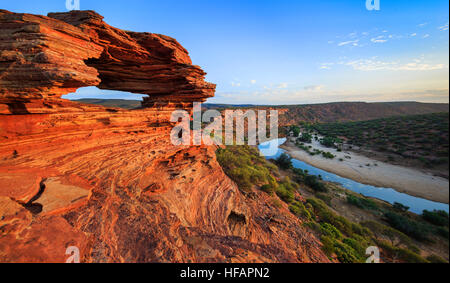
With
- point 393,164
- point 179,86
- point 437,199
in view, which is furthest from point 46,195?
point 393,164

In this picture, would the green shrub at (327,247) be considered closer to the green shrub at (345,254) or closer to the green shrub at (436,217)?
A: the green shrub at (345,254)

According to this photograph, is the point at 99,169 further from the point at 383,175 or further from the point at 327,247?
the point at 383,175

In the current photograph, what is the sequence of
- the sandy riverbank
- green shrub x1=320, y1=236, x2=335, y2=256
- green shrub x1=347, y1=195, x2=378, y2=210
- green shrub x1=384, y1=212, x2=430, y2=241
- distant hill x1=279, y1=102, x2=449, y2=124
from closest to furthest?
green shrub x1=320, y1=236, x2=335, y2=256, green shrub x1=384, y1=212, x2=430, y2=241, the sandy riverbank, green shrub x1=347, y1=195, x2=378, y2=210, distant hill x1=279, y1=102, x2=449, y2=124

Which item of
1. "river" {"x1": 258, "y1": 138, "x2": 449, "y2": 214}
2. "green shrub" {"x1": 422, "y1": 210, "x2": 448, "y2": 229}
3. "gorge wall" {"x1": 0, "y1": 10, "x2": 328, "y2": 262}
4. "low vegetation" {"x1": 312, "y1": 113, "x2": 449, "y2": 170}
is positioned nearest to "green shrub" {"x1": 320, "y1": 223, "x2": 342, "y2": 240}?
"gorge wall" {"x1": 0, "y1": 10, "x2": 328, "y2": 262}

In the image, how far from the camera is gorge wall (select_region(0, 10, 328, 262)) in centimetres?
372

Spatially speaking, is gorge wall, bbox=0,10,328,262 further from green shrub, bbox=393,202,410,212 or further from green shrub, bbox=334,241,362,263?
green shrub, bbox=393,202,410,212

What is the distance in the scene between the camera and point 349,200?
57.9ft

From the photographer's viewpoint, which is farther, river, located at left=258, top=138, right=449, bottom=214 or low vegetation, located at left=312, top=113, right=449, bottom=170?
river, located at left=258, top=138, right=449, bottom=214

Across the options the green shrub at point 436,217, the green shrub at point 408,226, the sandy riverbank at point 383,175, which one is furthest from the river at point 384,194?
the green shrub at point 408,226

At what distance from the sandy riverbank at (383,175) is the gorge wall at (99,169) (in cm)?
1734

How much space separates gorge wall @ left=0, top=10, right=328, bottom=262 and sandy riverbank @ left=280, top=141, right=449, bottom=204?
17.3 m

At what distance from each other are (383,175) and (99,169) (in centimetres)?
3383

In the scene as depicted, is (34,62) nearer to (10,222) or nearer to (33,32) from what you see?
(33,32)

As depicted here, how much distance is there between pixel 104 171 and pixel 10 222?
2795 mm
